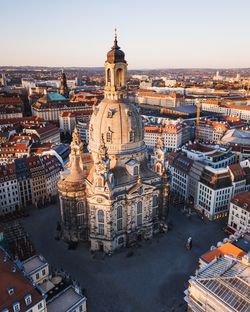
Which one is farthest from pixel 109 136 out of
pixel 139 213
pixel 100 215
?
pixel 139 213

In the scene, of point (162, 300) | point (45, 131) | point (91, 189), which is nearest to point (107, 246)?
point (91, 189)

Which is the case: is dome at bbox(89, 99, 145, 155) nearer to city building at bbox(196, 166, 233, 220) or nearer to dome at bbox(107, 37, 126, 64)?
dome at bbox(107, 37, 126, 64)

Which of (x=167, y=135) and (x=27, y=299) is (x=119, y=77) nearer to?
(x=27, y=299)

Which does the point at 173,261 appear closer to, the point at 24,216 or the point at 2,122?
the point at 24,216

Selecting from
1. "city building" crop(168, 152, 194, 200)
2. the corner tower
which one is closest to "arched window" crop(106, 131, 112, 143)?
the corner tower

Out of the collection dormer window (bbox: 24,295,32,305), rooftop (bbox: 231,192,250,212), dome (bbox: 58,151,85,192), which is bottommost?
rooftop (bbox: 231,192,250,212)

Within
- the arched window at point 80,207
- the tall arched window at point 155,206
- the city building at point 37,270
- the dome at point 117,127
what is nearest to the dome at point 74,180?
the arched window at point 80,207
